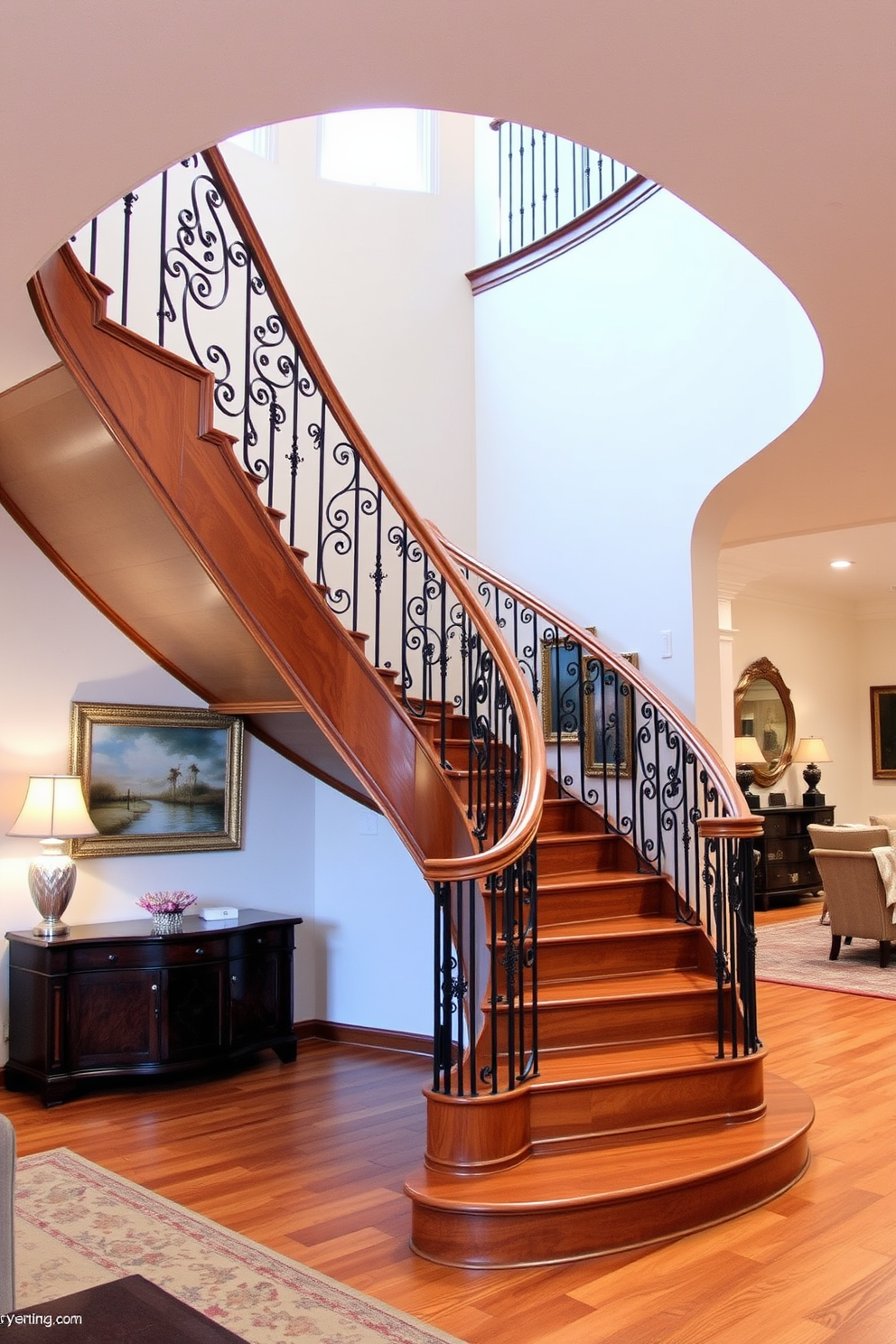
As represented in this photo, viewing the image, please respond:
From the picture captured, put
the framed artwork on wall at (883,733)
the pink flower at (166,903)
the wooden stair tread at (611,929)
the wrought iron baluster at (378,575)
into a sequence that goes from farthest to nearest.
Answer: the framed artwork on wall at (883,733) → the pink flower at (166,903) → the wooden stair tread at (611,929) → the wrought iron baluster at (378,575)

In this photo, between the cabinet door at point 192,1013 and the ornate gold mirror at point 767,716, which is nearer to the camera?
the cabinet door at point 192,1013

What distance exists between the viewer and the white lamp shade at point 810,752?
11.2 m

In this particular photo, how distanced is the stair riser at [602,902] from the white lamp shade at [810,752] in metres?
6.82

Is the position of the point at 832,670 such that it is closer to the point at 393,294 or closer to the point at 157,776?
the point at 393,294

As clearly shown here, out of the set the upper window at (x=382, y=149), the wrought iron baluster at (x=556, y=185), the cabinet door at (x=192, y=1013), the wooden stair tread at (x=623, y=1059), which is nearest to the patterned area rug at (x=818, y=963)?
the wooden stair tread at (x=623, y=1059)

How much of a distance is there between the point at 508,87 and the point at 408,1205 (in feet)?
10.7

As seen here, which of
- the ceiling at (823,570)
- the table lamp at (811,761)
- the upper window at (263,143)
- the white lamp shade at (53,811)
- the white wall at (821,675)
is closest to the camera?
the white lamp shade at (53,811)

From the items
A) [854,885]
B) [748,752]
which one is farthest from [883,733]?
[854,885]

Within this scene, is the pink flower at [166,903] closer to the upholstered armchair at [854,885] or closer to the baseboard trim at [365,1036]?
the baseboard trim at [365,1036]

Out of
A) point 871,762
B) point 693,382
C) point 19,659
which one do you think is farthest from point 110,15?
point 871,762

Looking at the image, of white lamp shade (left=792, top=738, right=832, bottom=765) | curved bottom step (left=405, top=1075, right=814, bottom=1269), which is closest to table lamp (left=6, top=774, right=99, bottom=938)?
curved bottom step (left=405, top=1075, right=814, bottom=1269)

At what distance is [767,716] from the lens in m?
11.5

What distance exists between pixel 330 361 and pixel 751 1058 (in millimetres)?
4505

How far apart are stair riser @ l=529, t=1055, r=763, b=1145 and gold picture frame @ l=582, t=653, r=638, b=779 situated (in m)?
1.88
